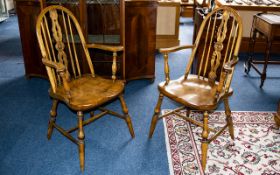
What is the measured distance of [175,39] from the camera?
4.95 m

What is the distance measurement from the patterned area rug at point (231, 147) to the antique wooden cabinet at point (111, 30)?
0.98 metres

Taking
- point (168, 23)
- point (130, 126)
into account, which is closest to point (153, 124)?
point (130, 126)

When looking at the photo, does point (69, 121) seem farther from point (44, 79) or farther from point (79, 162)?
point (44, 79)

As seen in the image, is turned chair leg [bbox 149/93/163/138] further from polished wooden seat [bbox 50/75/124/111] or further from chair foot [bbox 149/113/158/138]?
polished wooden seat [bbox 50/75/124/111]

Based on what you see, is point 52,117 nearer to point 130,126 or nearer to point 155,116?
point 130,126

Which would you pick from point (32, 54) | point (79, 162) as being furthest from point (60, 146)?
point (32, 54)

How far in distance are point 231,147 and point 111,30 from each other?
175 centimetres

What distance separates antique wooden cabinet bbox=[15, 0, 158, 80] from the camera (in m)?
3.29

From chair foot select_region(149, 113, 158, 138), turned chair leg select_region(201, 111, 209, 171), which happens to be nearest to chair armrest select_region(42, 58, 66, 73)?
chair foot select_region(149, 113, 158, 138)

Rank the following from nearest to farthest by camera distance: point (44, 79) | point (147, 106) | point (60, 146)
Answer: point (60, 146) → point (147, 106) → point (44, 79)

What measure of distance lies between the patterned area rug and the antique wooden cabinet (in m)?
0.98

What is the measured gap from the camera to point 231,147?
256 centimetres

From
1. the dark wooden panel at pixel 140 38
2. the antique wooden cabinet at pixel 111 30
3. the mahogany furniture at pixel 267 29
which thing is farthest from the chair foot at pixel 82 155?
the mahogany furniture at pixel 267 29

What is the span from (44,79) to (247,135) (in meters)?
2.43
